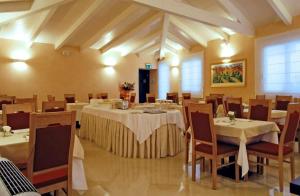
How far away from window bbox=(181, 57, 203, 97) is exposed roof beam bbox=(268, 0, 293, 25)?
3.59m

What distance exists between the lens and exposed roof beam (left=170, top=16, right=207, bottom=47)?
8.10 m

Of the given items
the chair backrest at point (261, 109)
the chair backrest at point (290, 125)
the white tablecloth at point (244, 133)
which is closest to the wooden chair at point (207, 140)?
the white tablecloth at point (244, 133)

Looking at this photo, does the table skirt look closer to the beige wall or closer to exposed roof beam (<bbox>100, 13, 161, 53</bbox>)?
exposed roof beam (<bbox>100, 13, 161, 53</bbox>)

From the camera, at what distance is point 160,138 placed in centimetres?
463

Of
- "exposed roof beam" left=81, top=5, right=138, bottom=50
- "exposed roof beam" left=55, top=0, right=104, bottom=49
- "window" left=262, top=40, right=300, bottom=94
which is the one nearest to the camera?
"exposed roof beam" left=55, top=0, right=104, bottom=49

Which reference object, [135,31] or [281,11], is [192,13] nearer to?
[281,11]

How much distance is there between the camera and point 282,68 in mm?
6840

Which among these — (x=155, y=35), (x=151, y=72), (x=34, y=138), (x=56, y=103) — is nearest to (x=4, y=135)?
(x=34, y=138)

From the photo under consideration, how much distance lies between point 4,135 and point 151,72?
34.2 ft

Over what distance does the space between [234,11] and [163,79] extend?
228 inches

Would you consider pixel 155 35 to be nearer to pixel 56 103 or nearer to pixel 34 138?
pixel 56 103

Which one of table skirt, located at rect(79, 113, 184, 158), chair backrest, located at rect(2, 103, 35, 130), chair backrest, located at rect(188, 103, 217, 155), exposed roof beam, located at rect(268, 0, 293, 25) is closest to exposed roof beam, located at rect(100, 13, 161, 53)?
exposed roof beam, located at rect(268, 0, 293, 25)

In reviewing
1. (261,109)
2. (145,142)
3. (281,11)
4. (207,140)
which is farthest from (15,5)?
(281,11)

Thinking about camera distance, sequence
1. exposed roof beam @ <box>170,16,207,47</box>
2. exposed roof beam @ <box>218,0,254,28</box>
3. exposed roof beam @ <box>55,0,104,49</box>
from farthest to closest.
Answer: exposed roof beam @ <box>170,16,207,47</box>, exposed roof beam @ <box>218,0,254,28</box>, exposed roof beam @ <box>55,0,104,49</box>
